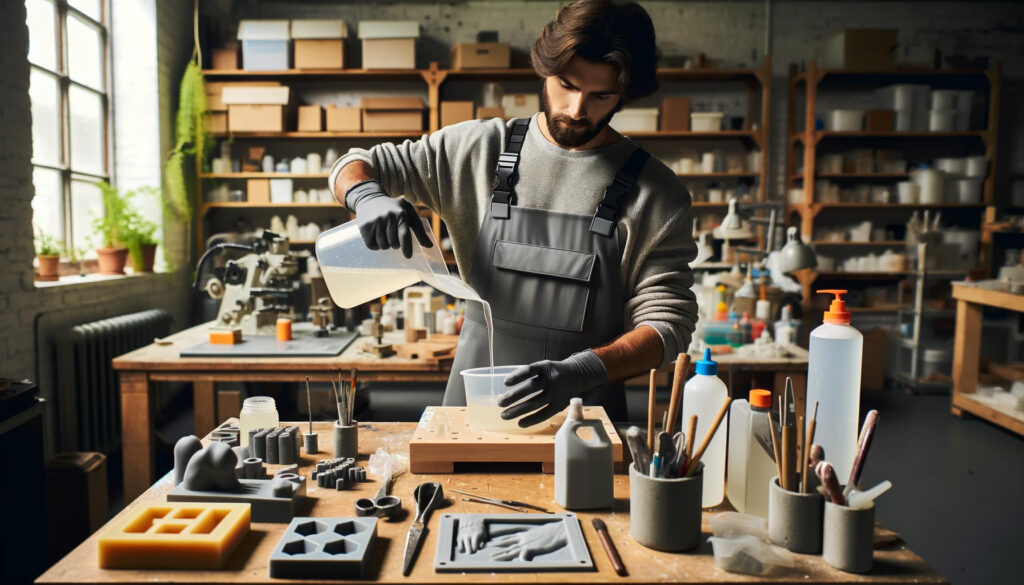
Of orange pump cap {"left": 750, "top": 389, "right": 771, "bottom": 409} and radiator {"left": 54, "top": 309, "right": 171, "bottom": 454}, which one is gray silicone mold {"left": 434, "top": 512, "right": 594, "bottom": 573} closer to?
→ orange pump cap {"left": 750, "top": 389, "right": 771, "bottom": 409}

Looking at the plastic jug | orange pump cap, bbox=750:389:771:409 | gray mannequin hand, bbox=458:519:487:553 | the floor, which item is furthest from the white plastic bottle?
the floor

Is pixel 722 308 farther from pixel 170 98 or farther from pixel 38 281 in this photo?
pixel 170 98

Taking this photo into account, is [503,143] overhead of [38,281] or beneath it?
overhead

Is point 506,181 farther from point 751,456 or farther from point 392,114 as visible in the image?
point 392,114

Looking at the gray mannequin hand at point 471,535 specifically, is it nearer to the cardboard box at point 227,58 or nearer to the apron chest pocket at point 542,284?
the apron chest pocket at point 542,284

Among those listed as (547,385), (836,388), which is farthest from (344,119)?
(836,388)

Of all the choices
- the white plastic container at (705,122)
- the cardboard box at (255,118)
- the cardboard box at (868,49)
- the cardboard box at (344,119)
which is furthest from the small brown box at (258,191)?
the cardboard box at (868,49)

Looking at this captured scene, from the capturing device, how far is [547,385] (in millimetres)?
1328

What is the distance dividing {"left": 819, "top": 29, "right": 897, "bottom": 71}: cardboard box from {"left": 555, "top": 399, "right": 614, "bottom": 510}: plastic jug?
5566 mm

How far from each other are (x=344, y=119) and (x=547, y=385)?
476 cm

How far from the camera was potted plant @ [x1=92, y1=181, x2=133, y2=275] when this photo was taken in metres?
4.30

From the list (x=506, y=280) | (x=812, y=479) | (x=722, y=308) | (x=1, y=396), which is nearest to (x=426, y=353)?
(x=506, y=280)

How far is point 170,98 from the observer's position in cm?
524

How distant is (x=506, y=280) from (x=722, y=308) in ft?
7.86
